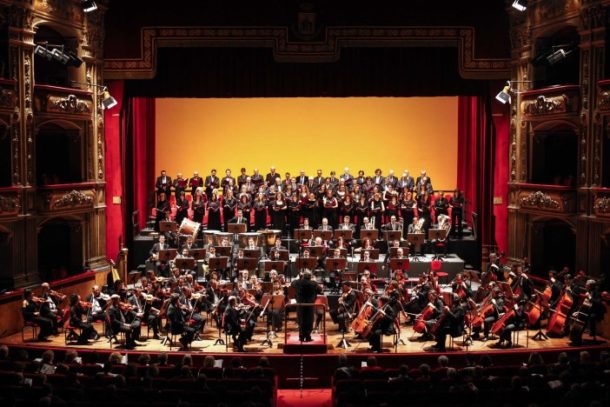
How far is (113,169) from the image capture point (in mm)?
20953

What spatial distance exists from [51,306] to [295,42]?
29.4ft

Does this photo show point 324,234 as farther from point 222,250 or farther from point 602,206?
point 602,206

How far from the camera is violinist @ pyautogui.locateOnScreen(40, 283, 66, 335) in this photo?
15.9 metres

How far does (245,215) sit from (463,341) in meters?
7.11

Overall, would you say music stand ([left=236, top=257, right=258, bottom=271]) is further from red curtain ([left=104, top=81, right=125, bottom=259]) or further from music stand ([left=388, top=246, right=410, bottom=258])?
red curtain ([left=104, top=81, right=125, bottom=259])

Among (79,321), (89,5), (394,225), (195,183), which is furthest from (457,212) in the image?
(89,5)

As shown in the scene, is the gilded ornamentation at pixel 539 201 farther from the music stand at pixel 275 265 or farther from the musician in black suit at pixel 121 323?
the musician in black suit at pixel 121 323

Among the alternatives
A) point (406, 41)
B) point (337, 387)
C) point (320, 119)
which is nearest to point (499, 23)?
point (406, 41)

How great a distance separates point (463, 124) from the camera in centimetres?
2420

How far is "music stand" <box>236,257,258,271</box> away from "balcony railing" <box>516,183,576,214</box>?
263 inches

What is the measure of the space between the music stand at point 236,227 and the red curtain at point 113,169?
337 centimetres

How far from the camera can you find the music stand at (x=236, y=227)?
19.2m

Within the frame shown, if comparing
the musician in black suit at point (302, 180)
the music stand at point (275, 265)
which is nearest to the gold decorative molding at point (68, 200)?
the music stand at point (275, 265)

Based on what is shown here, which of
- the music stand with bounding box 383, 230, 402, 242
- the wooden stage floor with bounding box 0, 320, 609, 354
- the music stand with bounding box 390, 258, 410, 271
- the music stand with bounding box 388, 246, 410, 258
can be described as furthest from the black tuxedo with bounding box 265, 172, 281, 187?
the wooden stage floor with bounding box 0, 320, 609, 354
